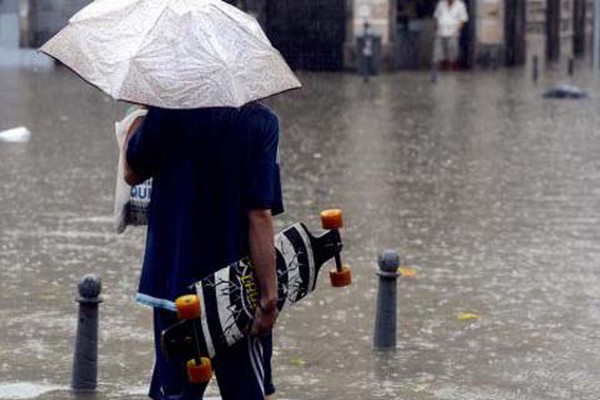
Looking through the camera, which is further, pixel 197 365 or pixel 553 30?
pixel 553 30

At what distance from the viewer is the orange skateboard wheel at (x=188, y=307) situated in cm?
559

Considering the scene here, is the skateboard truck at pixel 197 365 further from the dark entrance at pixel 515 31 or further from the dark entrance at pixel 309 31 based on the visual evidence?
the dark entrance at pixel 515 31

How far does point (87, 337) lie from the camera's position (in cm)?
788

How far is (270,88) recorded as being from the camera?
5879 mm

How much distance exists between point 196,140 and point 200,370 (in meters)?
0.74

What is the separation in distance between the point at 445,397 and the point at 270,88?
2.59 metres

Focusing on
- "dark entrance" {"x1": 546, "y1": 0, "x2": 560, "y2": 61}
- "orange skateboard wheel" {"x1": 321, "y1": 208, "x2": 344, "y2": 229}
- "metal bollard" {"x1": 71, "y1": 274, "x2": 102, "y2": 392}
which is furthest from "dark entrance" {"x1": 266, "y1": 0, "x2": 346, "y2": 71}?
"orange skateboard wheel" {"x1": 321, "y1": 208, "x2": 344, "y2": 229}

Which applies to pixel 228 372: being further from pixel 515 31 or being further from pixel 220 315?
pixel 515 31

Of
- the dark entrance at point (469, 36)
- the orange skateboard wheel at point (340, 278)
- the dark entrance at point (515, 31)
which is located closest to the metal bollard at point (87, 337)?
the orange skateboard wheel at point (340, 278)

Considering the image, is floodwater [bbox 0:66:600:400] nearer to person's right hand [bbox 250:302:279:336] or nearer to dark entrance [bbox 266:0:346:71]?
person's right hand [bbox 250:302:279:336]

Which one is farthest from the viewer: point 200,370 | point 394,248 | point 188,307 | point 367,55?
point 367,55

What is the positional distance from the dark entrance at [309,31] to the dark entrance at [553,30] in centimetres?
812

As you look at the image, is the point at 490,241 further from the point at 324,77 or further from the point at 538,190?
the point at 324,77

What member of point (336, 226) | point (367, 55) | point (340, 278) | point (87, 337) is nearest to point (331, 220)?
point (336, 226)
